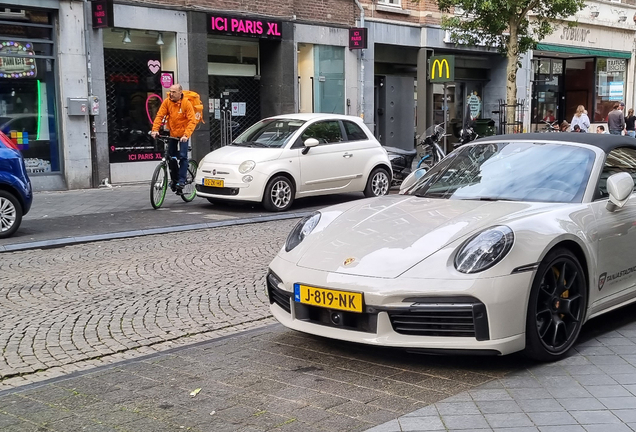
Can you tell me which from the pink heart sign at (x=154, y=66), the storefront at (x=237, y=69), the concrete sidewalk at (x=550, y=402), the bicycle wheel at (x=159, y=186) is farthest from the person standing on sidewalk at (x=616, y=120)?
the concrete sidewalk at (x=550, y=402)

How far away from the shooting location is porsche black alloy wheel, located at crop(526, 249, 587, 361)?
14.7ft

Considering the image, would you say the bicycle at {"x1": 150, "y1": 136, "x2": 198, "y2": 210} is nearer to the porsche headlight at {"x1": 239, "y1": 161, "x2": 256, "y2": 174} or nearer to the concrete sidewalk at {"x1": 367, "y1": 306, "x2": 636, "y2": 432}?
the porsche headlight at {"x1": 239, "y1": 161, "x2": 256, "y2": 174}

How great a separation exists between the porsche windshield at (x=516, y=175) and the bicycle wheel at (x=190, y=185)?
7.89m

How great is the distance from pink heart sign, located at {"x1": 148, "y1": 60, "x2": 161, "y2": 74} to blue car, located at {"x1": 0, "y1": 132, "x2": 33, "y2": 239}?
26.2 feet

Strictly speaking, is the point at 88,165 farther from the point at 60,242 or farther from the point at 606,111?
the point at 606,111

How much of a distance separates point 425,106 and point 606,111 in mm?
12626

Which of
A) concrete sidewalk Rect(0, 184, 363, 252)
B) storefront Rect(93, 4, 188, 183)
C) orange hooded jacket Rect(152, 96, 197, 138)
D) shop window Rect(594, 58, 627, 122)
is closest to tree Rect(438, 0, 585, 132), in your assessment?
concrete sidewalk Rect(0, 184, 363, 252)

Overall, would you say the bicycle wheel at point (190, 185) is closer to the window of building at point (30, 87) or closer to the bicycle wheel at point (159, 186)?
the bicycle wheel at point (159, 186)

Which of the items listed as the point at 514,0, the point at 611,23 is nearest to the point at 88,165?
the point at 514,0

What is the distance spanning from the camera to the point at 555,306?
15.3 feet

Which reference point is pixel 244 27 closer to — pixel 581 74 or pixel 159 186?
pixel 159 186

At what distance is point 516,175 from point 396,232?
1.17 meters

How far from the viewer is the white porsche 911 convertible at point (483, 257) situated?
4.32 m

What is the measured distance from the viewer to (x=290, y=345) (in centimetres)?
516
